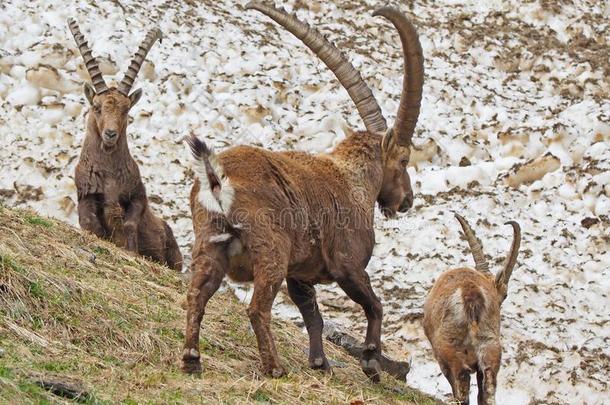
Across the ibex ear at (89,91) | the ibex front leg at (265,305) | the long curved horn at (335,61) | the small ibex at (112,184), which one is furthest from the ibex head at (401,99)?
the ibex ear at (89,91)

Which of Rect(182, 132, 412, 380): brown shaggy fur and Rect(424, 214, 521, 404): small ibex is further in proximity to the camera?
Rect(424, 214, 521, 404): small ibex

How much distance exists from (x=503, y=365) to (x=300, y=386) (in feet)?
17.0

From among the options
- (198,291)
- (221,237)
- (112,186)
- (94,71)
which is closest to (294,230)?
(221,237)

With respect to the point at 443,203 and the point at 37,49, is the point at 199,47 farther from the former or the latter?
the point at 443,203

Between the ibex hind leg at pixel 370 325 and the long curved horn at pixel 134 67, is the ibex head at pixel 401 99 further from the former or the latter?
the long curved horn at pixel 134 67

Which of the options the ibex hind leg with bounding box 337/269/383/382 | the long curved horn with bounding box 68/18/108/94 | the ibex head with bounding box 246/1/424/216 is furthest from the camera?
the long curved horn with bounding box 68/18/108/94

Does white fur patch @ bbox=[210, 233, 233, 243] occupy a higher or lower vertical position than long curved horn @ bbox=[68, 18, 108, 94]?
lower

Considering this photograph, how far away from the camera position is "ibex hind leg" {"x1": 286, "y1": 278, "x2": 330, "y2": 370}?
8492mm

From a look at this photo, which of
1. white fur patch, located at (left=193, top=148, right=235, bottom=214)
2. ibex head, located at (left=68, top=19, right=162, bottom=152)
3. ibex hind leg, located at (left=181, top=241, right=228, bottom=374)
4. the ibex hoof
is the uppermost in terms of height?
ibex head, located at (left=68, top=19, right=162, bottom=152)

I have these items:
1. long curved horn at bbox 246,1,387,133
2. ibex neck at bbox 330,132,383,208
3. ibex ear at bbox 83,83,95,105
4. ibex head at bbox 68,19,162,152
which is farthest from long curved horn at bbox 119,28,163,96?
ibex neck at bbox 330,132,383,208

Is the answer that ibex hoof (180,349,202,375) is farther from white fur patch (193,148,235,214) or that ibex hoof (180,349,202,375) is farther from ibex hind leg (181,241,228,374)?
white fur patch (193,148,235,214)

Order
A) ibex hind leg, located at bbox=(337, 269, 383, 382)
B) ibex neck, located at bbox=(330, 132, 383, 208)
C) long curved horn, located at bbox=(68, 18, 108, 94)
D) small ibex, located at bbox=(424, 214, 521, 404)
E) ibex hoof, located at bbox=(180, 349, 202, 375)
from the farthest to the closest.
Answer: long curved horn, located at bbox=(68, 18, 108, 94), ibex neck, located at bbox=(330, 132, 383, 208), small ibex, located at bbox=(424, 214, 521, 404), ibex hind leg, located at bbox=(337, 269, 383, 382), ibex hoof, located at bbox=(180, 349, 202, 375)

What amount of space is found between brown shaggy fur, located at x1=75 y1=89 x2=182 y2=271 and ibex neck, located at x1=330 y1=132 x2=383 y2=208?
379 centimetres

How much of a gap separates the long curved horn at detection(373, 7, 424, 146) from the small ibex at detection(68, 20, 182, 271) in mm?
3988
